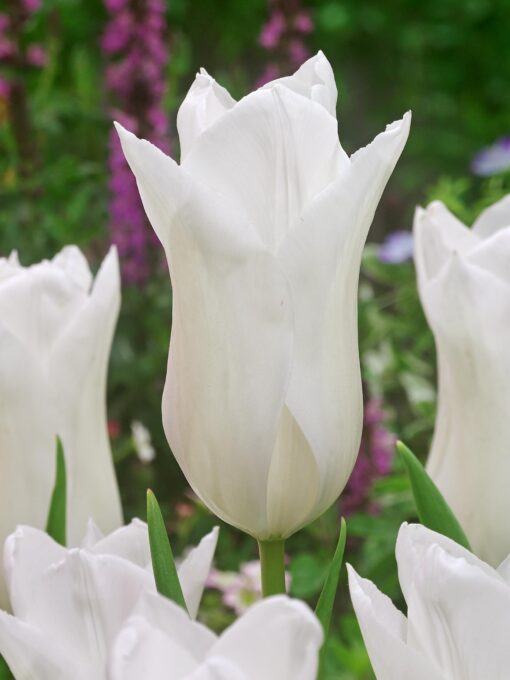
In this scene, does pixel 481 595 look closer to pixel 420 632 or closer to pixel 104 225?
pixel 420 632

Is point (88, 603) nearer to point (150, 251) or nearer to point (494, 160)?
point (150, 251)

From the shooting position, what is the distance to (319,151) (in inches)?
16.8

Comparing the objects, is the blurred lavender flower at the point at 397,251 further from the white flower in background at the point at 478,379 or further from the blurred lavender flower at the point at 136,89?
the white flower in background at the point at 478,379

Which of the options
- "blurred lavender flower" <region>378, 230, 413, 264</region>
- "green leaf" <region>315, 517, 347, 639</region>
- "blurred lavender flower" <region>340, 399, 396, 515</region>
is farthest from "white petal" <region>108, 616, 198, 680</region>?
"blurred lavender flower" <region>378, 230, 413, 264</region>

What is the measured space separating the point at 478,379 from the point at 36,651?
9.2 inches

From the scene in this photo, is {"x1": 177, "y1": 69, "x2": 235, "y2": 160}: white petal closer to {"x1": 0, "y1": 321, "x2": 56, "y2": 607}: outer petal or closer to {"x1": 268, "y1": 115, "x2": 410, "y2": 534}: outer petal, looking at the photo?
{"x1": 268, "y1": 115, "x2": 410, "y2": 534}: outer petal

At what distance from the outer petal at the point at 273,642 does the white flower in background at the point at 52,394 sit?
275mm

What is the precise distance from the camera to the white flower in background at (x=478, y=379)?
52cm

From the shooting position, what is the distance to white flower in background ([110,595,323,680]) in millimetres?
301

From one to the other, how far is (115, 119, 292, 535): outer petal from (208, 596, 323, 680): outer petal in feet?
0.41

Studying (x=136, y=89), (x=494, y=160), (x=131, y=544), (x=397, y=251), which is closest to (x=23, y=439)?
(x=131, y=544)

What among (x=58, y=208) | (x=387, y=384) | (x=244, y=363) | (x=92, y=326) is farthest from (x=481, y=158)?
(x=244, y=363)

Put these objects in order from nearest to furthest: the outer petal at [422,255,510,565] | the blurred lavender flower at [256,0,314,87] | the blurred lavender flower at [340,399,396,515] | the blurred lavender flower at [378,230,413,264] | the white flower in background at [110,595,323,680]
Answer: the white flower in background at [110,595,323,680] < the outer petal at [422,255,510,565] < the blurred lavender flower at [340,399,396,515] < the blurred lavender flower at [256,0,314,87] < the blurred lavender flower at [378,230,413,264]

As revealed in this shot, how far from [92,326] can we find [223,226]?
18cm
